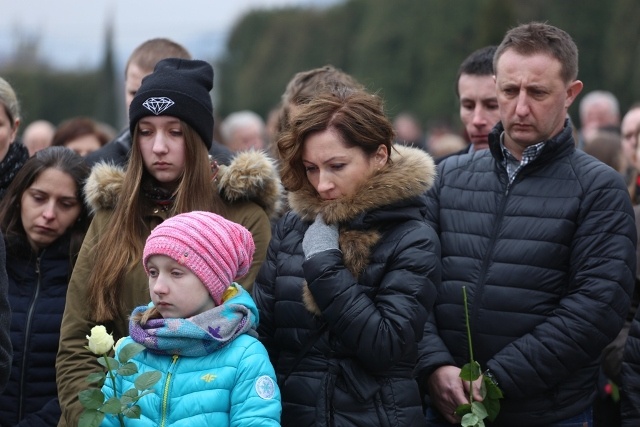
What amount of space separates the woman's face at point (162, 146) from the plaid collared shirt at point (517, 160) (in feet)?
4.58

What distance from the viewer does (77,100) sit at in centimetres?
4319

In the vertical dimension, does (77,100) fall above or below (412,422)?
below

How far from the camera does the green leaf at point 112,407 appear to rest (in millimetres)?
3340

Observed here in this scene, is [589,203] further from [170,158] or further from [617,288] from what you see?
[170,158]

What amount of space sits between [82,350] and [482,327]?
5.40 ft

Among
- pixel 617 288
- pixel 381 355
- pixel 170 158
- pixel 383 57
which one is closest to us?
pixel 381 355

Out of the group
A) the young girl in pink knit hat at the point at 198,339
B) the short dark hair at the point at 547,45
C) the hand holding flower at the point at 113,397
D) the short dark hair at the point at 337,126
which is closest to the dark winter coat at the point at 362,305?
the short dark hair at the point at 337,126

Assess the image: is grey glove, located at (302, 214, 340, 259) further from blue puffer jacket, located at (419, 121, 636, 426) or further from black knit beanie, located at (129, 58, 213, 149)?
black knit beanie, located at (129, 58, 213, 149)

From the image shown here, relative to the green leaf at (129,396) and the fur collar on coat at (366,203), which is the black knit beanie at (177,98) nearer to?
the fur collar on coat at (366,203)

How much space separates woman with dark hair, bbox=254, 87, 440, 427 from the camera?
3.59 meters

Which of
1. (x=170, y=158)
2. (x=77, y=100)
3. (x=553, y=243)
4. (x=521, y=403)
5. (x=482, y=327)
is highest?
(x=170, y=158)

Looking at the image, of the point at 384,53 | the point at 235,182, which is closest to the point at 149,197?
the point at 235,182

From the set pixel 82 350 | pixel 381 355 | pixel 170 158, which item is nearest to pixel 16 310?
pixel 82 350

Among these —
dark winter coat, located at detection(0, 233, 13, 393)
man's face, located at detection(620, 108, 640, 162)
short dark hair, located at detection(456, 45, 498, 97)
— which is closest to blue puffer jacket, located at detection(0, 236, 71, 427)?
dark winter coat, located at detection(0, 233, 13, 393)
